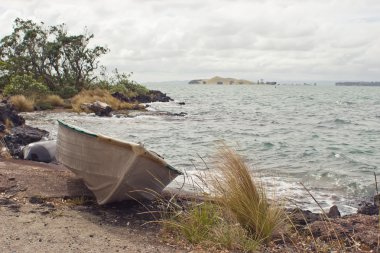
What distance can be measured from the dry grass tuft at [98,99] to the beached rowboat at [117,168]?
27.2 metres

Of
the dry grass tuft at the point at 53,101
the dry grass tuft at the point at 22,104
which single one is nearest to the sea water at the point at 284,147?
the dry grass tuft at the point at 22,104

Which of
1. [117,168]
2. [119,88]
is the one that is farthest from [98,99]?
[117,168]

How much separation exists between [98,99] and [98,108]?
4.65 m

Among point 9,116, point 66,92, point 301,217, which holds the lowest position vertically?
point 301,217

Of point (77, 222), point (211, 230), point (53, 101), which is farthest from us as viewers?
point (53, 101)

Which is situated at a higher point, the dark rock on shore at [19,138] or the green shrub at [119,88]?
the green shrub at [119,88]

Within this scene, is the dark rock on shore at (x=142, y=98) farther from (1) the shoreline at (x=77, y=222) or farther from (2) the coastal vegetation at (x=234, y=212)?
(2) the coastal vegetation at (x=234, y=212)

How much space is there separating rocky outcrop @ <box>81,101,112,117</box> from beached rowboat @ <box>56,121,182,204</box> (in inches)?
970

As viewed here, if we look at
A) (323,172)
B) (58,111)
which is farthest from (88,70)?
(323,172)

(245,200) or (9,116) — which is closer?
(245,200)

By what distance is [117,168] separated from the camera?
7016mm

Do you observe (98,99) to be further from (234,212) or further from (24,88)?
(234,212)

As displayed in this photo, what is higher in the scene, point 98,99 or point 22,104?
point 98,99

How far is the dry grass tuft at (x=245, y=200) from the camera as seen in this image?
5676 millimetres
